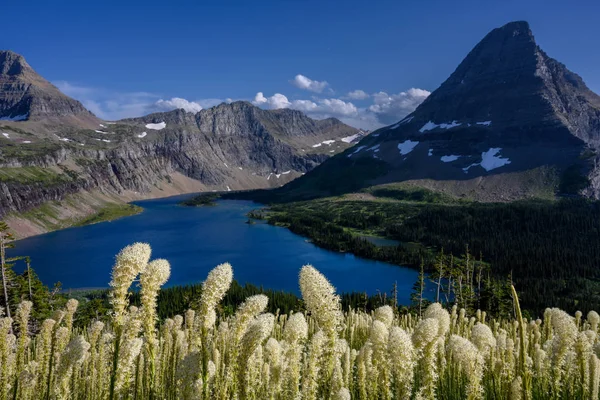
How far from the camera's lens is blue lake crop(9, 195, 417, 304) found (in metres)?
104

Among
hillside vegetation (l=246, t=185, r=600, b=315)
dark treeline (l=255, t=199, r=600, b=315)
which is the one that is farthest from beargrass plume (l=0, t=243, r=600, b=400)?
dark treeline (l=255, t=199, r=600, b=315)

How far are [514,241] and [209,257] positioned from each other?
351 feet

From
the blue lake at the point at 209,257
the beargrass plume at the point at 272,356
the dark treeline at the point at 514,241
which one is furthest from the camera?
the blue lake at the point at 209,257

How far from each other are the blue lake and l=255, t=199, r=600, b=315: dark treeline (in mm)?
13953

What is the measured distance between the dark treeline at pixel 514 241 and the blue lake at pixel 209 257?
14.0m

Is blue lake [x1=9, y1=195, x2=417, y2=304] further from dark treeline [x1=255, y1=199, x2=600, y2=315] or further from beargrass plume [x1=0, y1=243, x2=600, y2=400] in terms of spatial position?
beargrass plume [x1=0, y1=243, x2=600, y2=400]

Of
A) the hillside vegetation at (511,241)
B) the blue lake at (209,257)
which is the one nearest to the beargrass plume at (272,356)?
the hillside vegetation at (511,241)

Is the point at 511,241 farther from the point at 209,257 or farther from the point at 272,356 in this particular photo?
the point at 272,356

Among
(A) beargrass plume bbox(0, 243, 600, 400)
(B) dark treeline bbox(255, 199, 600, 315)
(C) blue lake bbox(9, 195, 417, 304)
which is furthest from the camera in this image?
(C) blue lake bbox(9, 195, 417, 304)

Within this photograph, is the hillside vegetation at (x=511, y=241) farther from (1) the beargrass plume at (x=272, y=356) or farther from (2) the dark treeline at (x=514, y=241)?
(1) the beargrass plume at (x=272, y=356)

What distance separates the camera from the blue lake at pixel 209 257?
341 feet

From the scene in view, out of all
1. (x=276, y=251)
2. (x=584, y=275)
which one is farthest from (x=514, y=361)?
(x=276, y=251)

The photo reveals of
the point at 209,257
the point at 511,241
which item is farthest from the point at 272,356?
the point at 511,241

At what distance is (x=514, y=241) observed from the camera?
138875 millimetres
